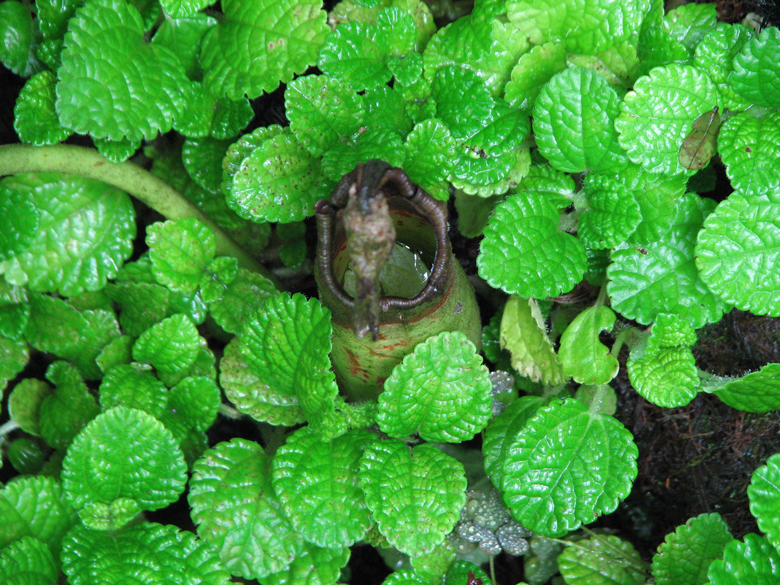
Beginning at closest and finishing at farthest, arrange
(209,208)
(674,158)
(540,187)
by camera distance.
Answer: (674,158) → (540,187) → (209,208)

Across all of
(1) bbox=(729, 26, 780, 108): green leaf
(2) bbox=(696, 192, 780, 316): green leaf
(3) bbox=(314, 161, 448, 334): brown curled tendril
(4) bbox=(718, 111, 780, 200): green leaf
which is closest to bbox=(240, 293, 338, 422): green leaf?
(3) bbox=(314, 161, 448, 334): brown curled tendril

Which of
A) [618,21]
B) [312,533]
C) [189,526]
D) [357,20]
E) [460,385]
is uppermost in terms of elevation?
[357,20]

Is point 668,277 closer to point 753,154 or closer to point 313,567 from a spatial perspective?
point 753,154

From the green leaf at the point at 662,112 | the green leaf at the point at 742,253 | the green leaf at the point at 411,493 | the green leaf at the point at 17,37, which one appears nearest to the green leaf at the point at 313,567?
the green leaf at the point at 411,493

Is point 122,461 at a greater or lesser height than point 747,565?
greater

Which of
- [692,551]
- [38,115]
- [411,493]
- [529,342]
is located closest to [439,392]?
[411,493]

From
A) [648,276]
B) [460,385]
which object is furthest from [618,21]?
[460,385]

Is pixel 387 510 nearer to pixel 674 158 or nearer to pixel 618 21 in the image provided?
pixel 674 158
